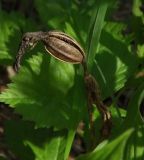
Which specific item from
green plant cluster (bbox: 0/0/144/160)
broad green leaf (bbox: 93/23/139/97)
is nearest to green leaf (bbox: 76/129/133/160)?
green plant cluster (bbox: 0/0/144/160)

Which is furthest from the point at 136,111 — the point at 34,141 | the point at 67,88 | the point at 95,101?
the point at 34,141

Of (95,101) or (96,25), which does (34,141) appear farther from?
(96,25)

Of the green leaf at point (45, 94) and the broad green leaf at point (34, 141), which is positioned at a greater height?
the green leaf at point (45, 94)

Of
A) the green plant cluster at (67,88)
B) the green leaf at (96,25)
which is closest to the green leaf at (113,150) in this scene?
the green plant cluster at (67,88)

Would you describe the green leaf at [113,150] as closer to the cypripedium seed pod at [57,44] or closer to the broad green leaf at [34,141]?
the cypripedium seed pod at [57,44]

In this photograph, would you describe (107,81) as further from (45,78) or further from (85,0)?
(85,0)

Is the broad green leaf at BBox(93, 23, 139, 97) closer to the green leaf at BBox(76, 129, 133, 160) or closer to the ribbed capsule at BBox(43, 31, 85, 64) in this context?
the ribbed capsule at BBox(43, 31, 85, 64)
